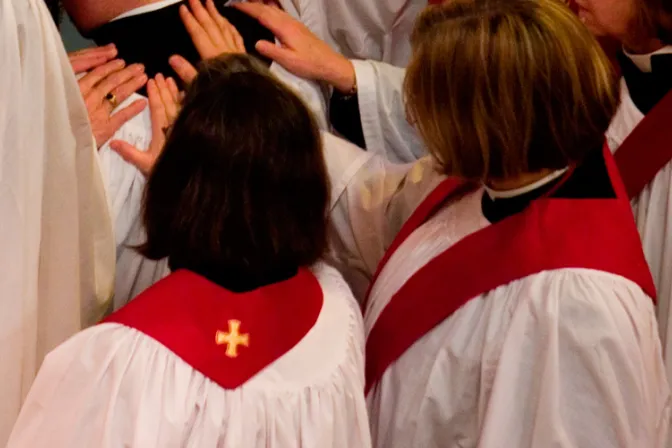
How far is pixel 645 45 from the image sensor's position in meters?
1.05

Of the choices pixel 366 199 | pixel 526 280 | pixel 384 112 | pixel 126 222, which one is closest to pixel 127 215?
pixel 126 222

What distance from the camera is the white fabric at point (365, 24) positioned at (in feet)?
4.59

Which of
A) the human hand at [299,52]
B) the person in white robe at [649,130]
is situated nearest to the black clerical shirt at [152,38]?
the human hand at [299,52]

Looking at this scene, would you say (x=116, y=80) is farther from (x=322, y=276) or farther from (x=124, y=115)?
(x=322, y=276)

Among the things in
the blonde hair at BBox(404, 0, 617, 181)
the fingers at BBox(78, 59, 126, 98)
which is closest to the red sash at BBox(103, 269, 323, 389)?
the blonde hair at BBox(404, 0, 617, 181)

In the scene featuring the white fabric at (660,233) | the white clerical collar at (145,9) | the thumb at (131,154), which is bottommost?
the white fabric at (660,233)

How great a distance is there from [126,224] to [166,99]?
0.61ft

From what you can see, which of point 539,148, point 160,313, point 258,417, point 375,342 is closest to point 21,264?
point 160,313

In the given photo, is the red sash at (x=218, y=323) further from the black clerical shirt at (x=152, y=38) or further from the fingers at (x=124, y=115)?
the black clerical shirt at (x=152, y=38)

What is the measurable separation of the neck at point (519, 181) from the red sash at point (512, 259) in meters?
0.03

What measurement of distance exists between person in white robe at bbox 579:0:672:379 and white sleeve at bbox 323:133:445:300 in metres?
0.28

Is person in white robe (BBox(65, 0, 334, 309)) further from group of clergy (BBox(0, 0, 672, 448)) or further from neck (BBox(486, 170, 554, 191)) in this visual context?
neck (BBox(486, 170, 554, 191))

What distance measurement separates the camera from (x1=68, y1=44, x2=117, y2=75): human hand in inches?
43.8

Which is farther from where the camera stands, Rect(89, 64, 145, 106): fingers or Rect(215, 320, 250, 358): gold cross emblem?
Rect(89, 64, 145, 106): fingers
